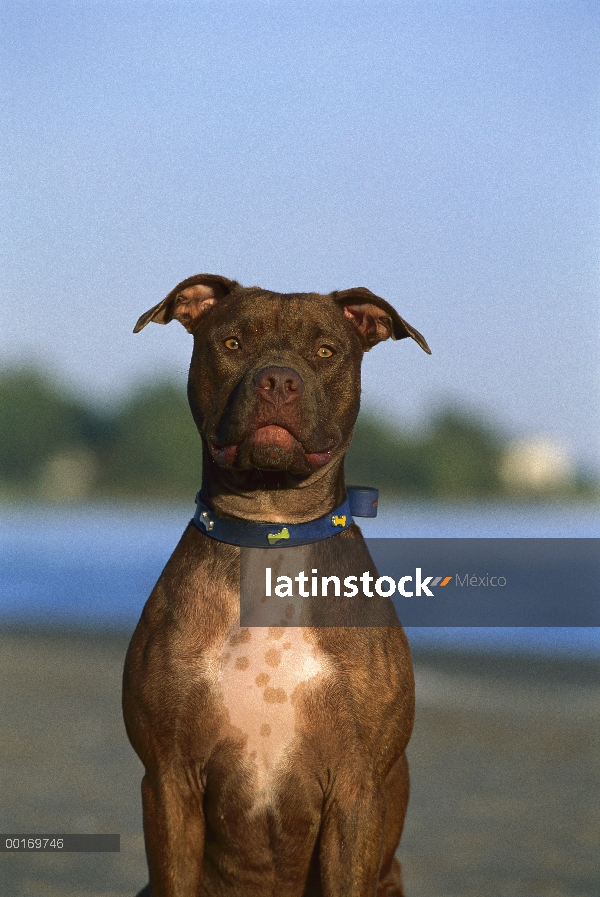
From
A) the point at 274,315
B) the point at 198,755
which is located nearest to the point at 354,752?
the point at 198,755

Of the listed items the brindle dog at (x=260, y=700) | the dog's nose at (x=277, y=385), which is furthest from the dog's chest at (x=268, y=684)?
the dog's nose at (x=277, y=385)

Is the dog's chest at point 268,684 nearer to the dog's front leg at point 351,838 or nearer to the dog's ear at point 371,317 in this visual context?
the dog's front leg at point 351,838

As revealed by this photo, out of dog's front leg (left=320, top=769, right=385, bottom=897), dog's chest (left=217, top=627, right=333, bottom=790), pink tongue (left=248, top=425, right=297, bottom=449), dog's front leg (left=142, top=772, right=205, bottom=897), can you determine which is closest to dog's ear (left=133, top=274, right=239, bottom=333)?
pink tongue (left=248, top=425, right=297, bottom=449)

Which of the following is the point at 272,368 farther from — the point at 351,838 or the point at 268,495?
the point at 351,838

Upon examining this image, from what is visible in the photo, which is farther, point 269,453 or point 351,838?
point 269,453

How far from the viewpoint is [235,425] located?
5145mm

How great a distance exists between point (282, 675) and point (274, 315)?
1444mm

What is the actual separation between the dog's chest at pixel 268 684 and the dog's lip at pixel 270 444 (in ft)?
2.16

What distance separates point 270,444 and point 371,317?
1026mm

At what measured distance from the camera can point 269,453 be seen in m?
5.16

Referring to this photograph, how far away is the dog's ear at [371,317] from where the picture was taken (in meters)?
5.70

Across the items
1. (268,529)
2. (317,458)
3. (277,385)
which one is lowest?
(268,529)

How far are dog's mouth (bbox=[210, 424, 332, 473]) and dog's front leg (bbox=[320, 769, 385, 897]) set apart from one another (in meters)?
1.18

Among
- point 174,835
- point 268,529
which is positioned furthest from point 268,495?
point 174,835
